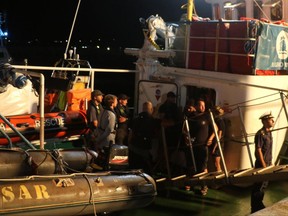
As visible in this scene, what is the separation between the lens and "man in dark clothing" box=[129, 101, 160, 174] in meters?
6.86

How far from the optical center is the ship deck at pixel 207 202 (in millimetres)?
6812

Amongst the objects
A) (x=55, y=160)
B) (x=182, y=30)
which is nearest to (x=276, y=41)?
(x=182, y=30)

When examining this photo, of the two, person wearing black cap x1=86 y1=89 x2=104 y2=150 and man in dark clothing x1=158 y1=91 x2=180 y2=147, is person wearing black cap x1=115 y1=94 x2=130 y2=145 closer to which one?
person wearing black cap x1=86 y1=89 x2=104 y2=150

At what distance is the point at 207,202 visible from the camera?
7.20 metres

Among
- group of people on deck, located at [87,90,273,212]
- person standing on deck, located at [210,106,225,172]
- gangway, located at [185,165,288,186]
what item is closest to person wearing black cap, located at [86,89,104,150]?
group of people on deck, located at [87,90,273,212]

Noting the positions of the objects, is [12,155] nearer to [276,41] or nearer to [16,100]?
[16,100]

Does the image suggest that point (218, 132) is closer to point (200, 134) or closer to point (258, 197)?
point (200, 134)

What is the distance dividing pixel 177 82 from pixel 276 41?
1988mm

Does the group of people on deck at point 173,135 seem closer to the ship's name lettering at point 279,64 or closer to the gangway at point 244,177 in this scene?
the gangway at point 244,177

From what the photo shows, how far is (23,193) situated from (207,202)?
11.7ft

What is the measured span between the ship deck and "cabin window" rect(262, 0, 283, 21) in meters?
4.20

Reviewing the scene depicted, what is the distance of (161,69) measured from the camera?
8.91 meters

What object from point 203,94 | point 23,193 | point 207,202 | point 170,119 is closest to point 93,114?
point 170,119

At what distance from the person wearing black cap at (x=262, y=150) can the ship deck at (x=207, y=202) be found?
360 mm
